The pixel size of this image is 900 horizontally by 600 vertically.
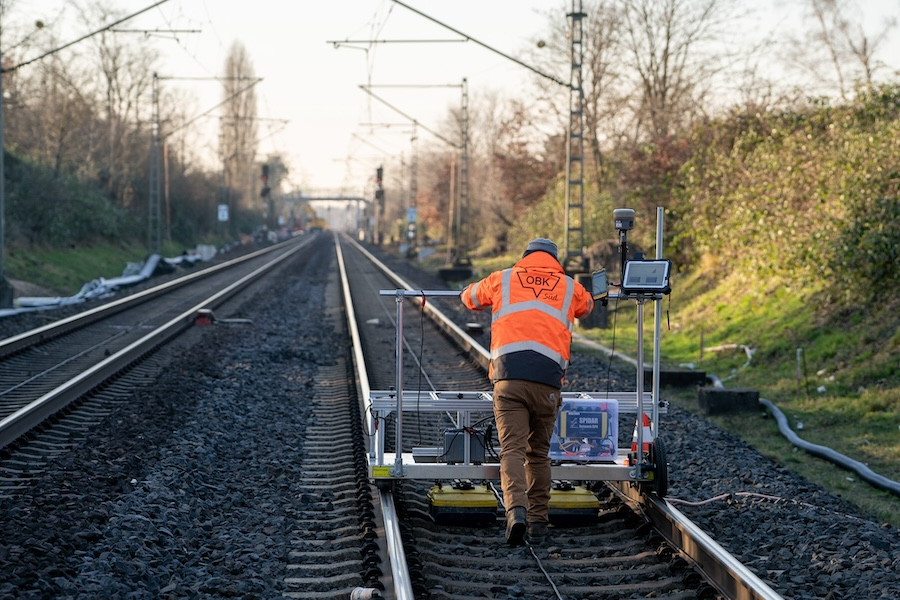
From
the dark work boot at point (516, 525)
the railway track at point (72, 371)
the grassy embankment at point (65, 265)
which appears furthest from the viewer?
the grassy embankment at point (65, 265)

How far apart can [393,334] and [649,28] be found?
2177cm

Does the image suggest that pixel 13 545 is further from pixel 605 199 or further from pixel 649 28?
pixel 649 28

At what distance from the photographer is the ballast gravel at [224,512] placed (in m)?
5.89

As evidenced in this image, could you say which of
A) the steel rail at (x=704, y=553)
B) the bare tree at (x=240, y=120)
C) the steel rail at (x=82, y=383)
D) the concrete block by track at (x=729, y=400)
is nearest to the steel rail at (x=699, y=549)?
the steel rail at (x=704, y=553)

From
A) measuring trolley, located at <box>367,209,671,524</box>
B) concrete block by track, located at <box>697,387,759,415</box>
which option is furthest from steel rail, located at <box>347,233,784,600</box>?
concrete block by track, located at <box>697,387,759,415</box>

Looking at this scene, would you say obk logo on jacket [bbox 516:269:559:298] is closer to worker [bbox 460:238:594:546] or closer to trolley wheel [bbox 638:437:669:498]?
worker [bbox 460:238:594:546]

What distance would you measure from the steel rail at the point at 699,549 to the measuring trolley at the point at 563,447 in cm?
15

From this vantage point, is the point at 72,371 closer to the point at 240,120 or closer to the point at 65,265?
the point at 65,265

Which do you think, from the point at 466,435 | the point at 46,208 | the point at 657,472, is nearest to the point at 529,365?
the point at 466,435

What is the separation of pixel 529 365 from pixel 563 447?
1.01 meters

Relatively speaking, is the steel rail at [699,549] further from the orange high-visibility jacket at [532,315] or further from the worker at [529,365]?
the orange high-visibility jacket at [532,315]

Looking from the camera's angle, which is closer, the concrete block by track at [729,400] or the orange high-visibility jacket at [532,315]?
the orange high-visibility jacket at [532,315]

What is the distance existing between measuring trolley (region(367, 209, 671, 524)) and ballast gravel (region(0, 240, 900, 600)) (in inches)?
26.9

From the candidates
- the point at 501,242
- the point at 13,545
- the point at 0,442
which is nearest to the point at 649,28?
the point at 501,242
